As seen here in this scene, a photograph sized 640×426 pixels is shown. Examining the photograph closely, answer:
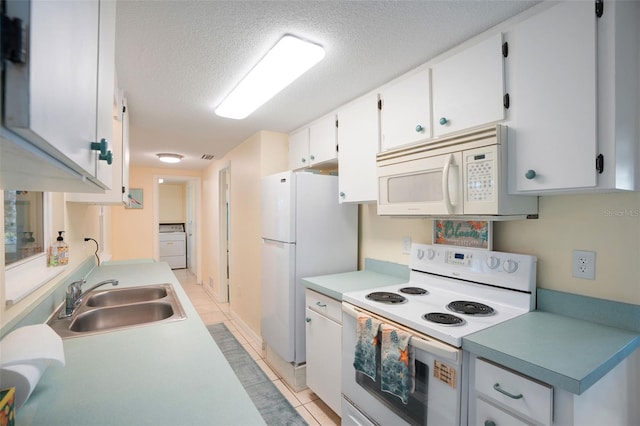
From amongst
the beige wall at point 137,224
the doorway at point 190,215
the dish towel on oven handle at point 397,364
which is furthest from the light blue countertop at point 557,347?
the beige wall at point 137,224

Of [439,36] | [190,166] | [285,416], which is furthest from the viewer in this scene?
[190,166]

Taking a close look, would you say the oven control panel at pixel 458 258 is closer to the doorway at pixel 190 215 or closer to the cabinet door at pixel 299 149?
the cabinet door at pixel 299 149

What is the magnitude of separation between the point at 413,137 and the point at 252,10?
3.52ft

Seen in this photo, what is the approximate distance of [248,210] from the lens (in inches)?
137

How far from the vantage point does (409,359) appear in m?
1.40

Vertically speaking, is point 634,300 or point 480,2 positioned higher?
point 480,2

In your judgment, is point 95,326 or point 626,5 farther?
point 95,326

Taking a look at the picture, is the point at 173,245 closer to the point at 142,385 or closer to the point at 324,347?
the point at 324,347

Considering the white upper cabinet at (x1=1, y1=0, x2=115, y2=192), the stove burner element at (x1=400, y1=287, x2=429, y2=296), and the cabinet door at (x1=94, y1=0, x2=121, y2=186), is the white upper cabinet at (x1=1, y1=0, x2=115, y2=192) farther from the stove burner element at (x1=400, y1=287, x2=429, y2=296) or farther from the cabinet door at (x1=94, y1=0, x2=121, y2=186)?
the stove burner element at (x1=400, y1=287, x2=429, y2=296)

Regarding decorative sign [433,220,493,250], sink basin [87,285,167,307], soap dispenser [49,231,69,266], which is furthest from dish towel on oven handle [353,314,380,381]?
soap dispenser [49,231,69,266]

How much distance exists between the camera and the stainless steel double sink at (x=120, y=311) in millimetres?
1447

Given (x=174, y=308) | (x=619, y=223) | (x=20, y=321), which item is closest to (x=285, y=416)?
(x=174, y=308)

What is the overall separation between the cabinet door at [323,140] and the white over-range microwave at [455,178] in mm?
688

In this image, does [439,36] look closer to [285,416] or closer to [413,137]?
[413,137]
